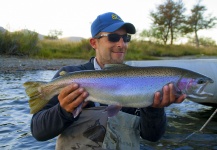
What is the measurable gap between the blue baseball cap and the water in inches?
96.1

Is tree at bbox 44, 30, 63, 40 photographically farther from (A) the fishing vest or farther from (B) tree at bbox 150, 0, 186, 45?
(A) the fishing vest

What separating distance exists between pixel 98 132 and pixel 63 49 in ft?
78.7

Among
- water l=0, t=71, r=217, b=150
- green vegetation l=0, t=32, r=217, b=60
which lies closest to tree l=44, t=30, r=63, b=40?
green vegetation l=0, t=32, r=217, b=60

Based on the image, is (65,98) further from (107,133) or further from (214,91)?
(214,91)

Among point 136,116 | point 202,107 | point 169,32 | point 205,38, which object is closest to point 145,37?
point 169,32

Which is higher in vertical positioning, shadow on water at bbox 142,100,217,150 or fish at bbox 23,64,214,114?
fish at bbox 23,64,214,114

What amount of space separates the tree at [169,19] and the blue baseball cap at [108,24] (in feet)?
124

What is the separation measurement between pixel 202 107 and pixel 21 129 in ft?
15.7

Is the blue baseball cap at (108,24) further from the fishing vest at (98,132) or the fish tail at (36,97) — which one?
the fish tail at (36,97)

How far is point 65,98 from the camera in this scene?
2.54 meters

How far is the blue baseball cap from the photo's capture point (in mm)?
3284

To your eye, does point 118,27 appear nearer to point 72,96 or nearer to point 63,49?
point 72,96

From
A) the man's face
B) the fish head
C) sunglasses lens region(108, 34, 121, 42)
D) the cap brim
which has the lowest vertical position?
the fish head

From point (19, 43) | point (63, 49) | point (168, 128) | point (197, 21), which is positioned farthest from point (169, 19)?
point (168, 128)
